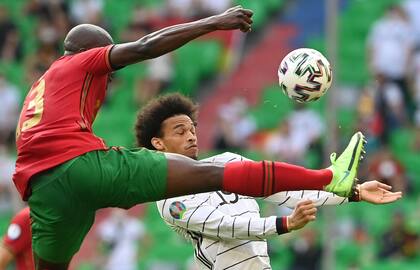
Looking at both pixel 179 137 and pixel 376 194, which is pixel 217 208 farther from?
pixel 376 194

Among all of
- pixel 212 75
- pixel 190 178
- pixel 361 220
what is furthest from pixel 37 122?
pixel 212 75

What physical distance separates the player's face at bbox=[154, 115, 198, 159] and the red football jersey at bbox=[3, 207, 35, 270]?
1.47m

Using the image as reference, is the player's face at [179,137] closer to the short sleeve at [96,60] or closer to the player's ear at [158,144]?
the player's ear at [158,144]

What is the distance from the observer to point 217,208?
750cm

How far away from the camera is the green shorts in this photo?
22.4 ft

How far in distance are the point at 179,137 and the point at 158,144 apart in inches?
6.5

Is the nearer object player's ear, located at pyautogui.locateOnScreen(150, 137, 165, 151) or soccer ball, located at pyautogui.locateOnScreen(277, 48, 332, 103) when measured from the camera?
soccer ball, located at pyautogui.locateOnScreen(277, 48, 332, 103)

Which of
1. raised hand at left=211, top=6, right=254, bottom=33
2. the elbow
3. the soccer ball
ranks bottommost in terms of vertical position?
the soccer ball

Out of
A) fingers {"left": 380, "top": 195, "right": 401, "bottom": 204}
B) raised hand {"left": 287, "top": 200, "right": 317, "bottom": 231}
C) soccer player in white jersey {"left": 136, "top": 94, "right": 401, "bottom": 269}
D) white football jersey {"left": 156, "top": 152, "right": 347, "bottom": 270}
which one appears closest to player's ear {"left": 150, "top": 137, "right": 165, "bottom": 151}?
soccer player in white jersey {"left": 136, "top": 94, "right": 401, "bottom": 269}

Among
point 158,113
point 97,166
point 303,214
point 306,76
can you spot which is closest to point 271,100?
point 158,113

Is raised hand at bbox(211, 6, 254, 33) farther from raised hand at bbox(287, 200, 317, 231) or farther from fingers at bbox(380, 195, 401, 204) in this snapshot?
fingers at bbox(380, 195, 401, 204)

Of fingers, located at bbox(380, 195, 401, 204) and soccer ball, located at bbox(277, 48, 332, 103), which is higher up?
soccer ball, located at bbox(277, 48, 332, 103)

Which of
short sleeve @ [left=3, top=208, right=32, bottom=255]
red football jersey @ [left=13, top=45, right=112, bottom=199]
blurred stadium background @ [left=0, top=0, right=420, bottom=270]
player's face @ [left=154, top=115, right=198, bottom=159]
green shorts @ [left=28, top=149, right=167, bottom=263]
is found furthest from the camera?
blurred stadium background @ [left=0, top=0, right=420, bottom=270]

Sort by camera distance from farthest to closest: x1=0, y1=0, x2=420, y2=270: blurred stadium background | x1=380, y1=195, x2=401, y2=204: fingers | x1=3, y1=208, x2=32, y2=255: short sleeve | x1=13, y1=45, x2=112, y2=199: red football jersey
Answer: x1=0, y1=0, x2=420, y2=270: blurred stadium background
x1=3, y1=208, x2=32, y2=255: short sleeve
x1=380, y1=195, x2=401, y2=204: fingers
x1=13, y1=45, x2=112, y2=199: red football jersey
